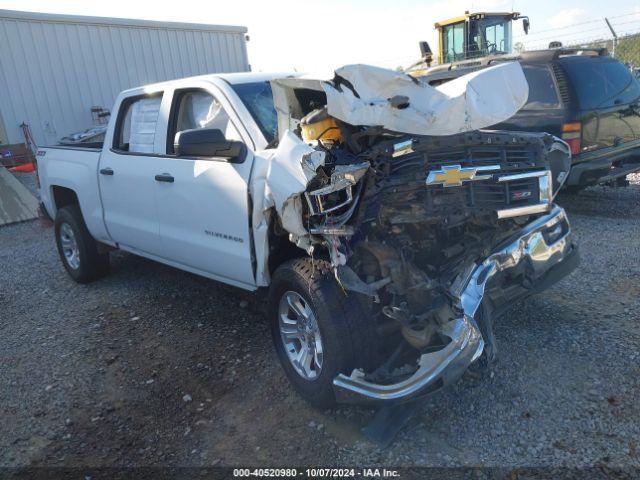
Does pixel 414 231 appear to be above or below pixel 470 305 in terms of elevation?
above

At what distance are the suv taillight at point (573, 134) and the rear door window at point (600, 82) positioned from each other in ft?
0.81

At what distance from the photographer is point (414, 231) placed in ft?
10.3

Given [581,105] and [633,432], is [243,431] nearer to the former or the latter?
[633,432]

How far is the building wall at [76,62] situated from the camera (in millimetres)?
11211

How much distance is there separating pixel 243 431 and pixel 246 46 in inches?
532

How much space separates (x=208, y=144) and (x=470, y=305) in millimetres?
1914

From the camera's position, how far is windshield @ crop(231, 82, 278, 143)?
3.76 meters

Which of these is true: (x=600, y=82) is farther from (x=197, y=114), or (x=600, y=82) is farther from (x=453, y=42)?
(x=453, y=42)

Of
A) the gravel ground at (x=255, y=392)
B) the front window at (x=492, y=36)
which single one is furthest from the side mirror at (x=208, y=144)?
the front window at (x=492, y=36)

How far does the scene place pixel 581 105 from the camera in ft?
20.3

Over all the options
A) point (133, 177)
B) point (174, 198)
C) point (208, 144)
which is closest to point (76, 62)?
point (133, 177)

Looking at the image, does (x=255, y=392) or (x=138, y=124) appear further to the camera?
(x=138, y=124)

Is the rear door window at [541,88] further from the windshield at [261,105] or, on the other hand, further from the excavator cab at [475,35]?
the excavator cab at [475,35]

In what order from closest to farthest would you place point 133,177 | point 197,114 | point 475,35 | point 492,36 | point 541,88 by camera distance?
point 197,114 < point 133,177 < point 541,88 < point 475,35 < point 492,36
